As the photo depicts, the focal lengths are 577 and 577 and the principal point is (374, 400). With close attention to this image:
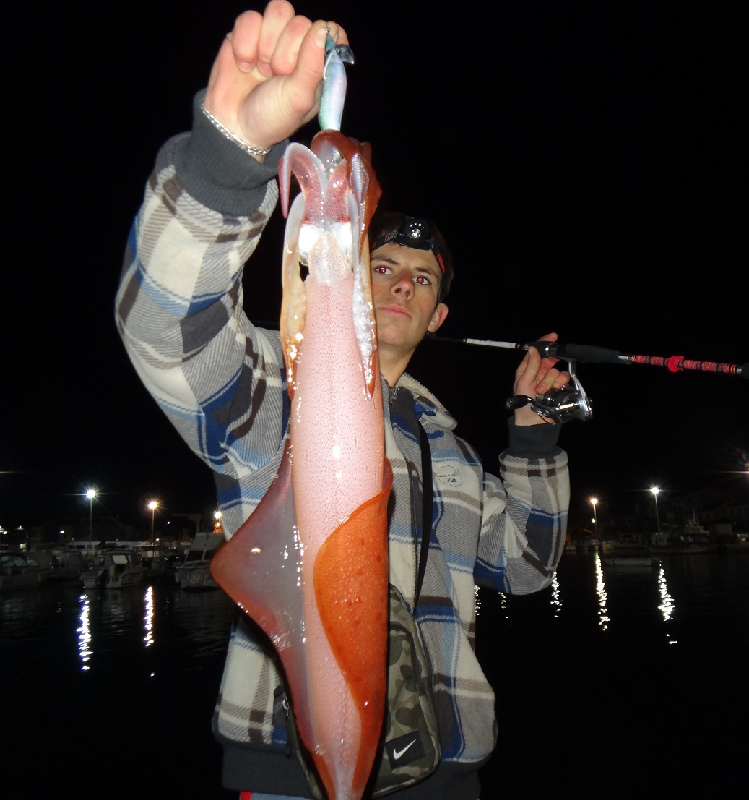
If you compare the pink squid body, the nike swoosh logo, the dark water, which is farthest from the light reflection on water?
the pink squid body

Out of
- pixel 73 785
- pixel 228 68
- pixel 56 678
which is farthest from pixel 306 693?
pixel 56 678

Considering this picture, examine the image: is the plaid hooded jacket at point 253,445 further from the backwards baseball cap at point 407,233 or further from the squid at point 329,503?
the backwards baseball cap at point 407,233

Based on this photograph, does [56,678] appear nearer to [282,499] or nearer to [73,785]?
[73,785]

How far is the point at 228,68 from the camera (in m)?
1.62

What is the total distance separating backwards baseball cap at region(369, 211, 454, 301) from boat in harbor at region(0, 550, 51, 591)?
1720 inches

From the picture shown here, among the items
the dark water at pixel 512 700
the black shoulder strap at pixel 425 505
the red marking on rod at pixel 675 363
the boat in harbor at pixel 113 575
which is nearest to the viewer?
the black shoulder strap at pixel 425 505

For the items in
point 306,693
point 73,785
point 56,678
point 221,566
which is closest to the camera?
point 306,693

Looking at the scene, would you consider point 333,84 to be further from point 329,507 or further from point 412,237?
point 412,237

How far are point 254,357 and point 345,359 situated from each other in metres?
0.76

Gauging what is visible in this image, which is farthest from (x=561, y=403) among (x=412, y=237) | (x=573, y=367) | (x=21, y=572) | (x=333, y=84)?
(x=21, y=572)

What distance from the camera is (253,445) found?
215cm

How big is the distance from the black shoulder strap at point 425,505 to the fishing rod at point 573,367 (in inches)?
32.1

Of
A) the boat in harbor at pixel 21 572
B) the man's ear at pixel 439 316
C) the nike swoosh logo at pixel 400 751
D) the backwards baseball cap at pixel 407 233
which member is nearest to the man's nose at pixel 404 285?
the backwards baseball cap at pixel 407 233

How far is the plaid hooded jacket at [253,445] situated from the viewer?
1.66m
